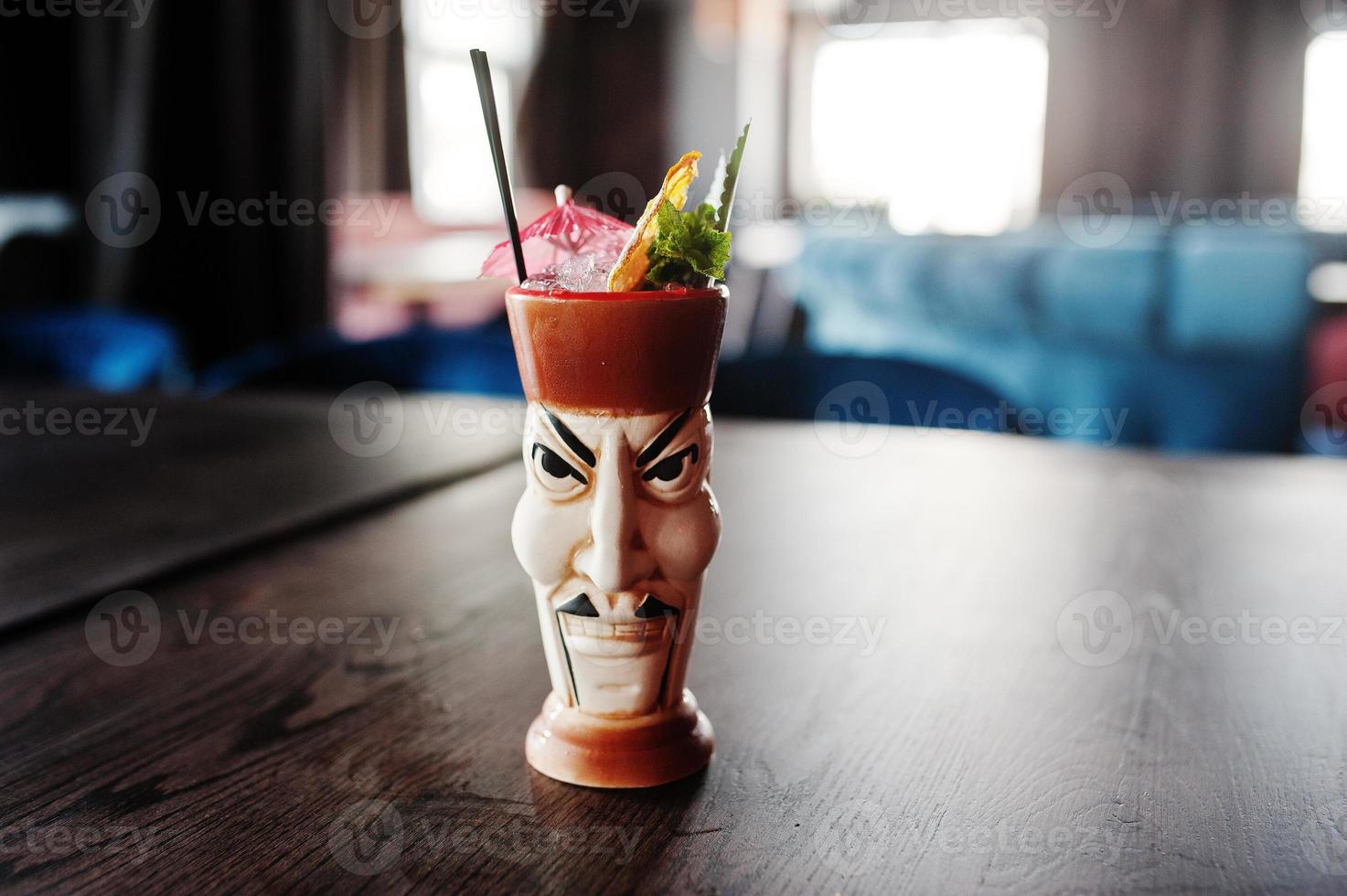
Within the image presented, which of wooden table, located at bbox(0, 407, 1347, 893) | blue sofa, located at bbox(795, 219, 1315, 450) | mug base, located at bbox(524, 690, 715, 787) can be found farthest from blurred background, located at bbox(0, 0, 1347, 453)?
mug base, located at bbox(524, 690, 715, 787)

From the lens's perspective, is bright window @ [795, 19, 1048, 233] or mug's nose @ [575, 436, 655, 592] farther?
bright window @ [795, 19, 1048, 233]

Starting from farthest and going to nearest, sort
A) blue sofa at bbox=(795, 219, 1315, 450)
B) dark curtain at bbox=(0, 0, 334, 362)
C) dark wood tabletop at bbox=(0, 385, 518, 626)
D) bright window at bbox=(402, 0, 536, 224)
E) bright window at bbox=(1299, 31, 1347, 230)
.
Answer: bright window at bbox=(1299, 31, 1347, 230)
bright window at bbox=(402, 0, 536, 224)
dark curtain at bbox=(0, 0, 334, 362)
blue sofa at bbox=(795, 219, 1315, 450)
dark wood tabletop at bbox=(0, 385, 518, 626)

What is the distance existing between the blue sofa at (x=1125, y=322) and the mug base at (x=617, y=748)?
5.11 ft

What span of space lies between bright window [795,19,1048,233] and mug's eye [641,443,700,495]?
633 centimetres

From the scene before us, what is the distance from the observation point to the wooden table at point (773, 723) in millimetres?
421

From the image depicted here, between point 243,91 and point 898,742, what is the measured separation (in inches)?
136

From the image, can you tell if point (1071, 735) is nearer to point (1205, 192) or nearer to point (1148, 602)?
point (1148, 602)

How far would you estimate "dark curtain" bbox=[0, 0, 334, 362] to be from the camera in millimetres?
3336

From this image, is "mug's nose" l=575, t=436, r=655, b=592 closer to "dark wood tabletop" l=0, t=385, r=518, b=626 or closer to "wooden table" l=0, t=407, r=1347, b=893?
"wooden table" l=0, t=407, r=1347, b=893

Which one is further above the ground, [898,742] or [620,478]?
[620,478]

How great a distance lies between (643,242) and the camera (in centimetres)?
44

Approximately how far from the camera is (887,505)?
97cm

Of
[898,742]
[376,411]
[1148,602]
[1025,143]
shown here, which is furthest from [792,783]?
[1025,143]

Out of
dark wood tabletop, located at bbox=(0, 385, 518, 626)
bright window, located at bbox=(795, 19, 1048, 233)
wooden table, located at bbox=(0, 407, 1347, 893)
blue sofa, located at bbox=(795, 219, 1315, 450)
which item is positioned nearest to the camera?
wooden table, located at bbox=(0, 407, 1347, 893)
